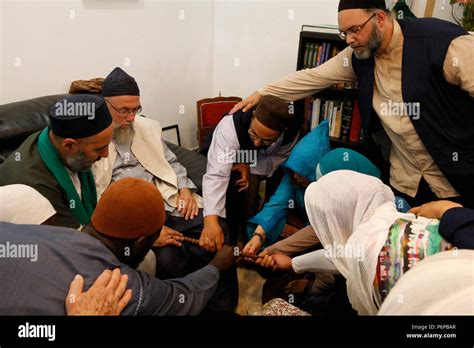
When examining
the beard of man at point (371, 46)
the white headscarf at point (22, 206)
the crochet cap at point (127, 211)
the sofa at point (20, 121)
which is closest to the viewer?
the crochet cap at point (127, 211)

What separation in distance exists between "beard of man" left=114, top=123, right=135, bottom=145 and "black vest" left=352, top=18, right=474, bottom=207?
152cm

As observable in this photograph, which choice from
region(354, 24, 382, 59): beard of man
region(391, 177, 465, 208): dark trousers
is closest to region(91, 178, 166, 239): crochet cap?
region(354, 24, 382, 59): beard of man

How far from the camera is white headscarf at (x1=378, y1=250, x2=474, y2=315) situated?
85cm

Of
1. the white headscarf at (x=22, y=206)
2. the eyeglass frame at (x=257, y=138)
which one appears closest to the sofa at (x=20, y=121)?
the eyeglass frame at (x=257, y=138)

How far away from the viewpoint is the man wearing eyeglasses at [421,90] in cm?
Answer: 192

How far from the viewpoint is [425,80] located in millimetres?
1969

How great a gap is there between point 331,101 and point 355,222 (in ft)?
6.58

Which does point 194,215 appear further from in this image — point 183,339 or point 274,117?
point 183,339

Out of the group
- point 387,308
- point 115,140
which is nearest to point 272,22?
point 115,140

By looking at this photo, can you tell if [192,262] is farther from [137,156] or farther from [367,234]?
[367,234]

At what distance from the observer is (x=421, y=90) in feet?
6.48

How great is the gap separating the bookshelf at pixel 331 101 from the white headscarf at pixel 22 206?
206 centimetres

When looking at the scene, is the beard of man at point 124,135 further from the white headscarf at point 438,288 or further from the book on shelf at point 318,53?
the white headscarf at point 438,288

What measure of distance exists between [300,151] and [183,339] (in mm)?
1552
